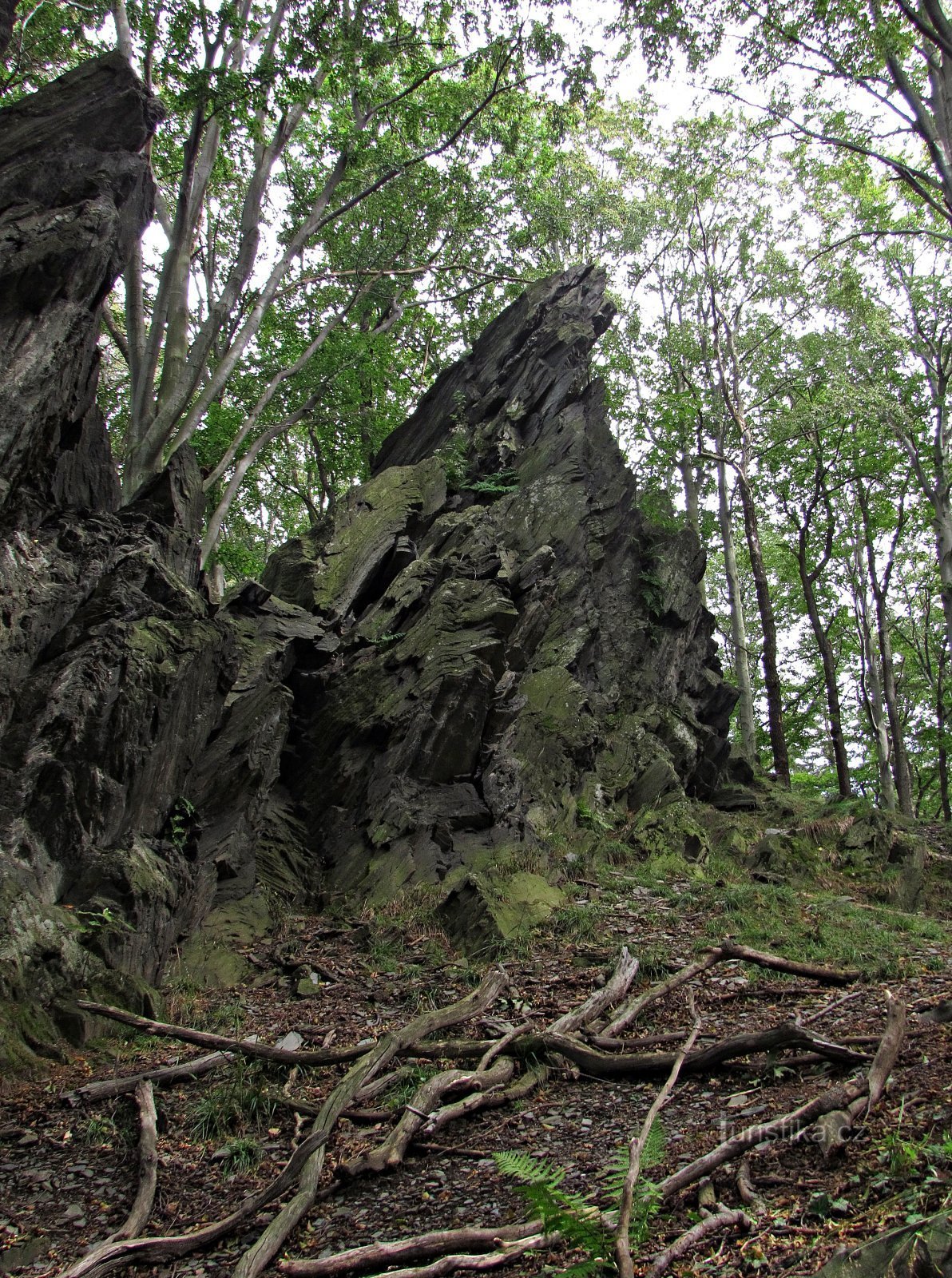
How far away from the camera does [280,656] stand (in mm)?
12852

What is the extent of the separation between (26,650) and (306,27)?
33.6 ft

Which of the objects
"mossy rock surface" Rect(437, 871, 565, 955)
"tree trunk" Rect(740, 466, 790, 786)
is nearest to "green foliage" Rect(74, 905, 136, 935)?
"mossy rock surface" Rect(437, 871, 565, 955)

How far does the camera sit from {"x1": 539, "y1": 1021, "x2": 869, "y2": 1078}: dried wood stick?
16.4 ft

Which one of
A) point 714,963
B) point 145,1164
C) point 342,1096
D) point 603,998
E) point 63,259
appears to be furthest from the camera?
point 63,259

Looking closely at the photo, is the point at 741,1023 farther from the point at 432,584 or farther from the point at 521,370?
the point at 521,370

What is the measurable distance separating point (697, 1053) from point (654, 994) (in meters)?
1.36

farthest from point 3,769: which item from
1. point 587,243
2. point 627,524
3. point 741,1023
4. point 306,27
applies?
point 587,243

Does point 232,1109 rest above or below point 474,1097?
below

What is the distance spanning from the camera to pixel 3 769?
305 inches

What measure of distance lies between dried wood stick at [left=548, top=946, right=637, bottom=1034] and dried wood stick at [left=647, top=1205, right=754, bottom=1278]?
2.96 meters

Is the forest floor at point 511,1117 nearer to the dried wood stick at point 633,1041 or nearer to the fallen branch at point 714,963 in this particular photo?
the fallen branch at point 714,963

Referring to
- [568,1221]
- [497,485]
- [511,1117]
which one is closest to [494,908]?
[511,1117]

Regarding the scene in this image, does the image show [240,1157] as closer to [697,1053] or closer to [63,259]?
[697,1053]

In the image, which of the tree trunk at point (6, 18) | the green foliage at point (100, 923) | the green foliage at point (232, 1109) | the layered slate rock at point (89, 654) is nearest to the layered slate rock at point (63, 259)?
the layered slate rock at point (89, 654)
